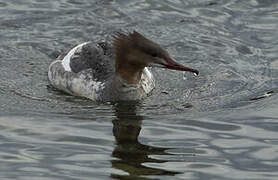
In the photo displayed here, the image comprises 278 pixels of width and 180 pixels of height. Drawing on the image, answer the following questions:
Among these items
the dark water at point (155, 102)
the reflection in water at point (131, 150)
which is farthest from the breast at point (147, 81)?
the reflection in water at point (131, 150)

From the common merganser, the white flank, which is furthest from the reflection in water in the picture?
the white flank

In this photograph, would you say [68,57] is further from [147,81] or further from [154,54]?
[154,54]

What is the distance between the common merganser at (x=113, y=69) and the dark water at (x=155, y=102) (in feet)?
0.67

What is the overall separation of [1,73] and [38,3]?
3.06 m

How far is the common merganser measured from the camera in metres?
10.2

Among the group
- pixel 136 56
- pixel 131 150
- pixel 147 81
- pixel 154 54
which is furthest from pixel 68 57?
pixel 131 150

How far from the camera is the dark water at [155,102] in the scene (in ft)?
27.0

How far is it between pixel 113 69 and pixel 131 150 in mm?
2515

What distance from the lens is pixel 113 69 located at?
430 inches

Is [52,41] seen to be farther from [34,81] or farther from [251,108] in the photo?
[251,108]

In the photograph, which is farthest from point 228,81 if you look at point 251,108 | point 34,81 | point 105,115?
point 34,81

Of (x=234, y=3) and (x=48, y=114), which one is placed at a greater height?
(x=234, y=3)

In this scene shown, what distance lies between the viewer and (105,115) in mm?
9953

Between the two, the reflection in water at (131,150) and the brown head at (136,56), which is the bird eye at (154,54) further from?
the reflection in water at (131,150)
